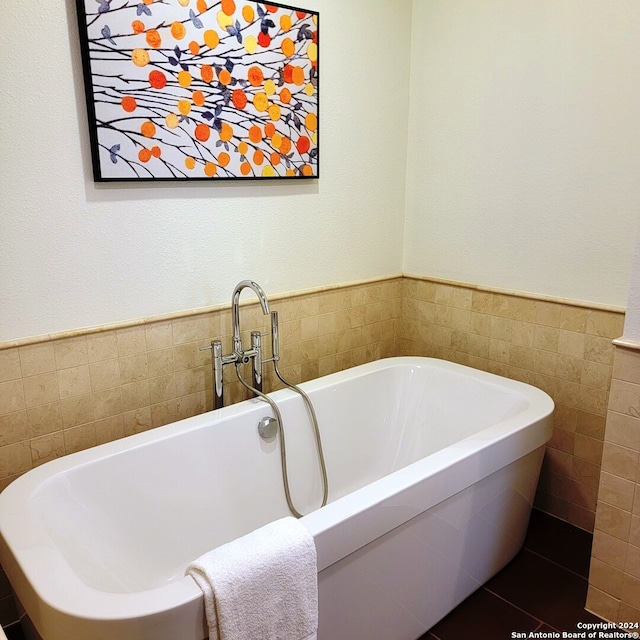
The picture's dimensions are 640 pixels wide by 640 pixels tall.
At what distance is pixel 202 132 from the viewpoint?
1.98 meters

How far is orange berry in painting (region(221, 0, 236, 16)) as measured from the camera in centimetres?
194

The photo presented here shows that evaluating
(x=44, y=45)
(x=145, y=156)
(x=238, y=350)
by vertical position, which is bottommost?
(x=238, y=350)

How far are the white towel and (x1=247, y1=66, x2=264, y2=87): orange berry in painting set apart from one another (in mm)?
1546

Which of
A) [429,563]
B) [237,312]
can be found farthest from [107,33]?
[429,563]

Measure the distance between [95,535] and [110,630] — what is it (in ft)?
1.94

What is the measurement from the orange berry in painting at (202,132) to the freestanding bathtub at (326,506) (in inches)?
38.2

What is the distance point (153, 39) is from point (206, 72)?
20cm

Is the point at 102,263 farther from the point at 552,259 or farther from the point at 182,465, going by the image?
the point at 552,259

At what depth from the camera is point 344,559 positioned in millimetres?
1469

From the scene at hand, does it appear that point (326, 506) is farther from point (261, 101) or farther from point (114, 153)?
point (261, 101)

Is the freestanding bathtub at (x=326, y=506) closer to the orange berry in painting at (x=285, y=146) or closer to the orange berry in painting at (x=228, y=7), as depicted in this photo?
the orange berry in painting at (x=285, y=146)

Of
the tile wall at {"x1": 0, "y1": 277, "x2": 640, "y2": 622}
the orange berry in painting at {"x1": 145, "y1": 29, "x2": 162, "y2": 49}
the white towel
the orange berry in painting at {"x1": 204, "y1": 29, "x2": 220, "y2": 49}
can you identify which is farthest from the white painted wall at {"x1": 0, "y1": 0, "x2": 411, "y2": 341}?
the white towel

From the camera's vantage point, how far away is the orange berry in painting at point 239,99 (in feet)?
6.67

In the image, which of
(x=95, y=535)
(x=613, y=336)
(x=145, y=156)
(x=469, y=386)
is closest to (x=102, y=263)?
(x=145, y=156)
